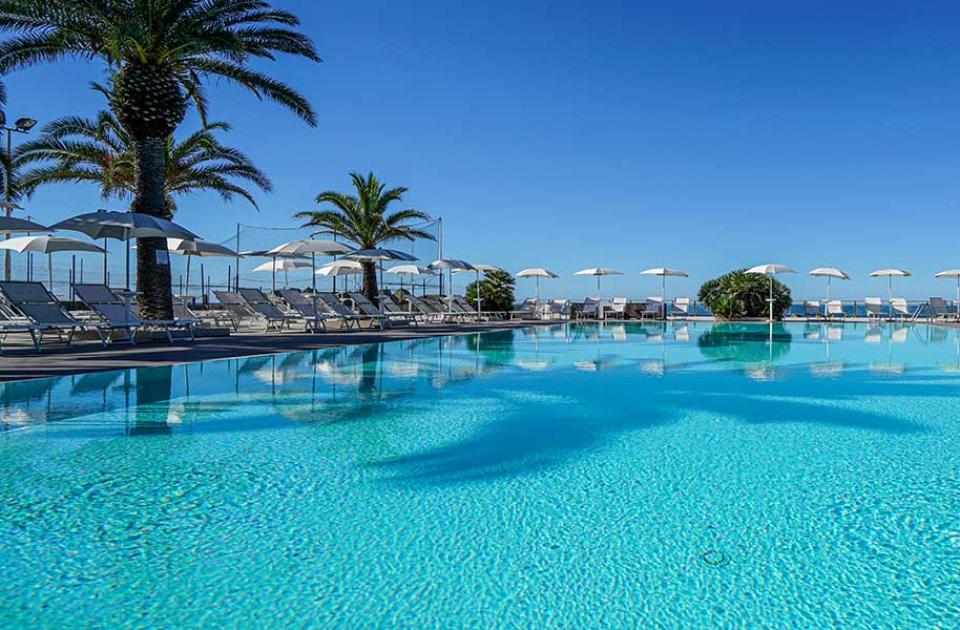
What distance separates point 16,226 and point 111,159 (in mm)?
7636

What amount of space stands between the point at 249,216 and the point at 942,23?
24.9 meters

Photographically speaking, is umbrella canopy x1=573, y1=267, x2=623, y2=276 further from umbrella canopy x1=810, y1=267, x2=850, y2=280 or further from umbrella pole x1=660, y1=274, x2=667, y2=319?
umbrella canopy x1=810, y1=267, x2=850, y2=280

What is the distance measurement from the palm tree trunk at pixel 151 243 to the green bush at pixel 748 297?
20146 millimetres

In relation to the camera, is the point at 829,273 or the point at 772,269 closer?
the point at 772,269

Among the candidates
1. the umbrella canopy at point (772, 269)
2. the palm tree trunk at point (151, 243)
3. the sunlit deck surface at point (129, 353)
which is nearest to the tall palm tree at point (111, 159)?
the palm tree trunk at point (151, 243)

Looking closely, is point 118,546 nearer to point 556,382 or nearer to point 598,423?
point 598,423

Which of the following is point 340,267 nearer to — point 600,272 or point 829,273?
point 600,272

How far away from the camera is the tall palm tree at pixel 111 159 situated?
48.6 ft

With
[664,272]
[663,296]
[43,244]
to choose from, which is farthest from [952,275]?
[43,244]

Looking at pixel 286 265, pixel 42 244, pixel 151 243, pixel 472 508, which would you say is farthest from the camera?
pixel 286 265

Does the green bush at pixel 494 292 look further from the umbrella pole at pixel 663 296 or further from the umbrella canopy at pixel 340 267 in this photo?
the umbrella pole at pixel 663 296

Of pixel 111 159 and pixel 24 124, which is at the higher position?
pixel 24 124

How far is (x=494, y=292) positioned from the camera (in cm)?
2594

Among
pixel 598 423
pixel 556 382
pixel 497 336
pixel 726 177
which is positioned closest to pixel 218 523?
pixel 598 423
